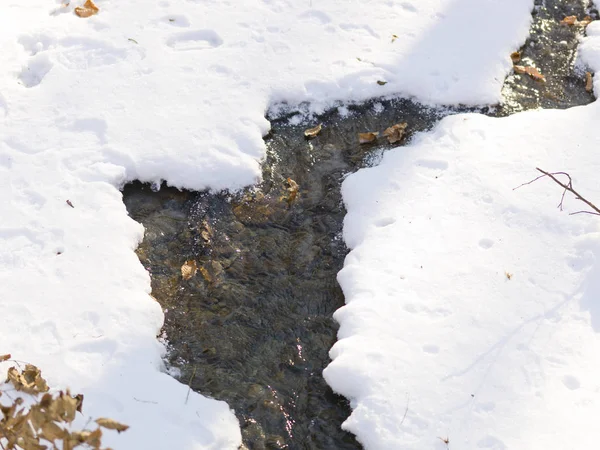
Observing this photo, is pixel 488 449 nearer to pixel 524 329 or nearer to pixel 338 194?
pixel 524 329

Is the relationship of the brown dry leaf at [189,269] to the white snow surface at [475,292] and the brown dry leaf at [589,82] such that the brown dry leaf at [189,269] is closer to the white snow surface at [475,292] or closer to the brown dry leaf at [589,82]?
the white snow surface at [475,292]

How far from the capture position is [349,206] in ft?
14.9

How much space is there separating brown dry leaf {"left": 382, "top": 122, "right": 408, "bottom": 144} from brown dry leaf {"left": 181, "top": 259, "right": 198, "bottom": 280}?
1854 millimetres

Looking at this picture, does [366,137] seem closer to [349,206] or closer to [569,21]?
[349,206]

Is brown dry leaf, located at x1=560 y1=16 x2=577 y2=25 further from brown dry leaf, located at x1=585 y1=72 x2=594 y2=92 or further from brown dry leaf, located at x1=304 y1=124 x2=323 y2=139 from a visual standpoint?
brown dry leaf, located at x1=304 y1=124 x2=323 y2=139

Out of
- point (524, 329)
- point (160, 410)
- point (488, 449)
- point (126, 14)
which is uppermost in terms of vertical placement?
point (126, 14)

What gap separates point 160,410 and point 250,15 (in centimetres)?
366

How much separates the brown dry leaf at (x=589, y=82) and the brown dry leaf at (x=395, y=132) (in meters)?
1.70

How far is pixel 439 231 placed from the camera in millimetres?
4258

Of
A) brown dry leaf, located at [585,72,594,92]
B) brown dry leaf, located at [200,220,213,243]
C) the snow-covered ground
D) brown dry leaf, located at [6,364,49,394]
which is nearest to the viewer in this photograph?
brown dry leaf, located at [6,364,49,394]

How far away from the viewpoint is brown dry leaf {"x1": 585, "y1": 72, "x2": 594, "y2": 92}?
5.41 meters

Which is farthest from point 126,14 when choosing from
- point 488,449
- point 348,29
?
point 488,449

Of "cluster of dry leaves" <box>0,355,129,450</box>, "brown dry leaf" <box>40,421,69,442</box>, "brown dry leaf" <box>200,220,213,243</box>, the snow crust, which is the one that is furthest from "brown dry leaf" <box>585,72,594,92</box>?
"brown dry leaf" <box>40,421,69,442</box>

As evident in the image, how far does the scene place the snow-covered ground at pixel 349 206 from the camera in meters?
3.48
